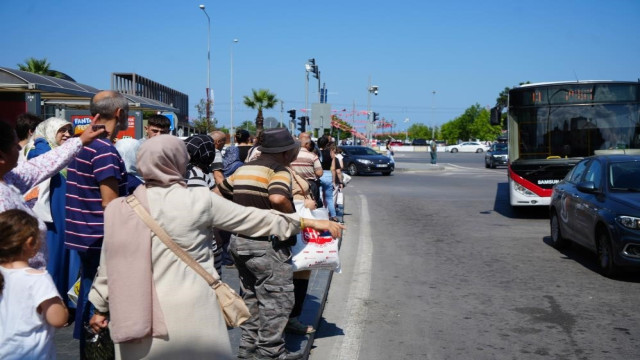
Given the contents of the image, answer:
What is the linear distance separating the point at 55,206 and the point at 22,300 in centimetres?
298

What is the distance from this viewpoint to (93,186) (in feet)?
13.7

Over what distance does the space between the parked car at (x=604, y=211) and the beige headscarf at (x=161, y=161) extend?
6494 mm

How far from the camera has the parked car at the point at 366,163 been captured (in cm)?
3123

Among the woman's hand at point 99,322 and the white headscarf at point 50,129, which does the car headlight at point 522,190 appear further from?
the woman's hand at point 99,322

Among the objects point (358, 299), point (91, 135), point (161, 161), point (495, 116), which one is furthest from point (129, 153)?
point (495, 116)

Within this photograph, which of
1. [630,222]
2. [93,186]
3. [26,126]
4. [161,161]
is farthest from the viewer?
[630,222]

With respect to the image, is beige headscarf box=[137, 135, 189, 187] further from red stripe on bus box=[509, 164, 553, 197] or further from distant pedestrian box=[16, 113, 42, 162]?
red stripe on bus box=[509, 164, 553, 197]

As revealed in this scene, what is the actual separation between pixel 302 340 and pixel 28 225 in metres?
3.02

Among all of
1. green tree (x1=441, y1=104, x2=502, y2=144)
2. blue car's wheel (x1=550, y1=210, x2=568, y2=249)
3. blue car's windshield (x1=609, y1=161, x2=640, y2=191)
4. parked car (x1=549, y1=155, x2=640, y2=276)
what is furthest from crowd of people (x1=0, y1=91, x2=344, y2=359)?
green tree (x1=441, y1=104, x2=502, y2=144)

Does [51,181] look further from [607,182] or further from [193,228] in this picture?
[607,182]

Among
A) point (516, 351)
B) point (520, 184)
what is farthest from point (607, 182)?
point (520, 184)

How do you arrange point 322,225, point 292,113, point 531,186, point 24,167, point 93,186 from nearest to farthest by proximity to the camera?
point 322,225 → point 24,167 → point 93,186 → point 531,186 → point 292,113

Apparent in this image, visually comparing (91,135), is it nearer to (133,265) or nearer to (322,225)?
(133,265)

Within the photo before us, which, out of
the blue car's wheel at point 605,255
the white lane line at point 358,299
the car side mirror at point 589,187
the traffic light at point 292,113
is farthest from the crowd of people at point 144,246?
the traffic light at point 292,113
